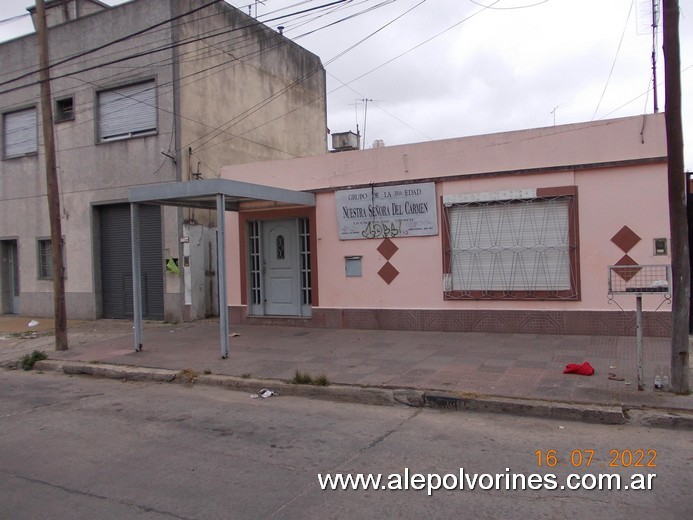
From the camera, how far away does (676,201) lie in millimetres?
6363

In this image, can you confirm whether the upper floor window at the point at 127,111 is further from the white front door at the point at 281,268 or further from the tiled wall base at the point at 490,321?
the tiled wall base at the point at 490,321

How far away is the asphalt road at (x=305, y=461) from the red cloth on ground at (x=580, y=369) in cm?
155

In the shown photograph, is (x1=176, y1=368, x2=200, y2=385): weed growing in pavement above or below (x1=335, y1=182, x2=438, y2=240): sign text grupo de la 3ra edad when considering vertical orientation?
below

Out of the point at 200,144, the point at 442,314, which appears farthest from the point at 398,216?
the point at 200,144

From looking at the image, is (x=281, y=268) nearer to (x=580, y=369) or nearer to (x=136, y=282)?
(x=136, y=282)

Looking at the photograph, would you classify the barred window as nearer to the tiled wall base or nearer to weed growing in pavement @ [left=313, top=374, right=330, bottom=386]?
the tiled wall base

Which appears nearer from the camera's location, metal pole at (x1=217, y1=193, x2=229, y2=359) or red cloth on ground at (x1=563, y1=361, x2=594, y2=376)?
red cloth on ground at (x1=563, y1=361, x2=594, y2=376)

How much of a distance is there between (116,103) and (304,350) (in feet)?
30.9

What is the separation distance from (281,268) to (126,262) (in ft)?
16.7

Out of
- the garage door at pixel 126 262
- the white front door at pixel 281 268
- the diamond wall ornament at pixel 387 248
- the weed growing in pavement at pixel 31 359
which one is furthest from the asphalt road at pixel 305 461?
the garage door at pixel 126 262

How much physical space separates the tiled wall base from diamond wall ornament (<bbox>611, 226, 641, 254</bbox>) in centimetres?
113

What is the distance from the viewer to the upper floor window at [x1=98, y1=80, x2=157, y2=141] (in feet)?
48.2

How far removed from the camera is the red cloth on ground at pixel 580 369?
7.34 meters

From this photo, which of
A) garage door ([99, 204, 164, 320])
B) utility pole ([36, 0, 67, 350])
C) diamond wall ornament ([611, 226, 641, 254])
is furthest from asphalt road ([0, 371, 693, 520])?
garage door ([99, 204, 164, 320])
